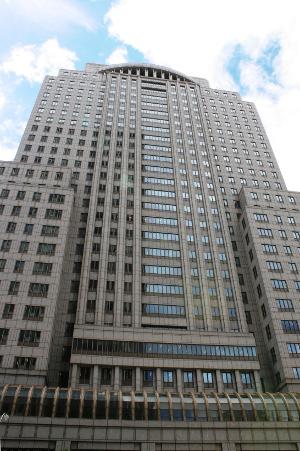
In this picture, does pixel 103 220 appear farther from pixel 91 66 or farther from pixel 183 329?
pixel 91 66

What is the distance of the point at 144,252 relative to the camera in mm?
74500

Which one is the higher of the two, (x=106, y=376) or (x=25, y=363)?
(x=106, y=376)

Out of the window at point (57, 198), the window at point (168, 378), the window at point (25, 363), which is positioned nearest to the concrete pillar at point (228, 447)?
the window at point (168, 378)

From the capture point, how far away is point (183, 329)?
213ft

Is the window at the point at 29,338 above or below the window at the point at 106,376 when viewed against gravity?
above

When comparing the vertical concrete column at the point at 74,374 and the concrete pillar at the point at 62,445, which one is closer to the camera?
the concrete pillar at the point at 62,445

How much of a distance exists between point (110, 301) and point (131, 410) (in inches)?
908

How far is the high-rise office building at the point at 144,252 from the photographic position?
59.1 meters

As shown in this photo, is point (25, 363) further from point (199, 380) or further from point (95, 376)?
point (199, 380)

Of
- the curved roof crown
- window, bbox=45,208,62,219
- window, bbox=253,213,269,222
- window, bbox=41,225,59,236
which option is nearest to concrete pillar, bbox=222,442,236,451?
window, bbox=41,225,59,236

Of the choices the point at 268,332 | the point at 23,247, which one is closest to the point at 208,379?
the point at 268,332

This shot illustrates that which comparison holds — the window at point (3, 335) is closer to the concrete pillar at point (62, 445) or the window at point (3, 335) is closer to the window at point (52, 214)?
the concrete pillar at point (62, 445)

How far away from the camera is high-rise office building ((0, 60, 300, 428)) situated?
59094 mm

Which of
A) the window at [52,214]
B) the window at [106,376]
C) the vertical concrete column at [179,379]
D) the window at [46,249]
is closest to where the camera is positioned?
the window at [106,376]
